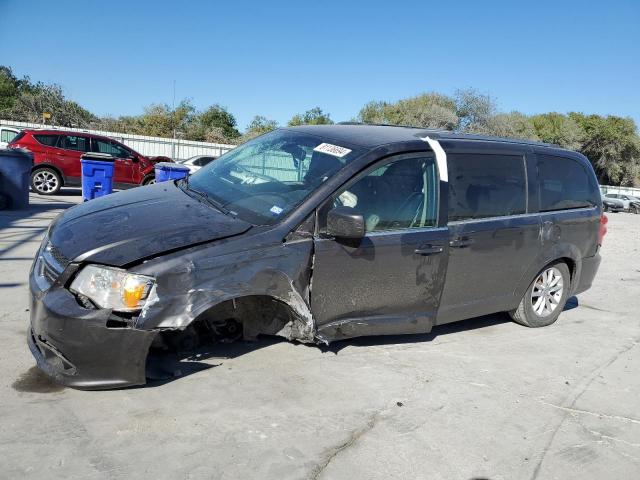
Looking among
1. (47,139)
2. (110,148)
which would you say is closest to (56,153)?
(47,139)

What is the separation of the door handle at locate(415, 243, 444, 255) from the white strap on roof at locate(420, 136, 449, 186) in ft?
1.82

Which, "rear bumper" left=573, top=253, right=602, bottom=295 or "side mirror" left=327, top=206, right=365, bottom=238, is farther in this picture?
"rear bumper" left=573, top=253, right=602, bottom=295

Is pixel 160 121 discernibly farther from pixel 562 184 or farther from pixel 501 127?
pixel 562 184

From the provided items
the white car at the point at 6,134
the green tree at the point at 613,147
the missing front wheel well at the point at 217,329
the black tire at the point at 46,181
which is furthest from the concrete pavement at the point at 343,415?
the green tree at the point at 613,147

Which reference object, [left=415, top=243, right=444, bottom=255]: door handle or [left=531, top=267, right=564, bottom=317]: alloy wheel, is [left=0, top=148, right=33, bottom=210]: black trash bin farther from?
[left=531, top=267, right=564, bottom=317]: alloy wheel

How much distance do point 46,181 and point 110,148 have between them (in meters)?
1.83

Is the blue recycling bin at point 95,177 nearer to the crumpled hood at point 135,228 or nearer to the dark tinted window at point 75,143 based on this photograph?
the dark tinted window at point 75,143

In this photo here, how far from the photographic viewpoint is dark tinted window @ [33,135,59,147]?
1326cm

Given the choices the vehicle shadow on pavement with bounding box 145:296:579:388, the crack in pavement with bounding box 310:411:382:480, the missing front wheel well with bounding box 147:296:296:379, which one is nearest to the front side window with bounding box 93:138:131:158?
the vehicle shadow on pavement with bounding box 145:296:579:388

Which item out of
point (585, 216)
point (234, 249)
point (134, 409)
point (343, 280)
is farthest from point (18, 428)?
point (585, 216)

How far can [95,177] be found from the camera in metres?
10.9

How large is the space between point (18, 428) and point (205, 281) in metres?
1.24

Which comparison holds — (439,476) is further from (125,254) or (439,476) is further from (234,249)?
(125,254)

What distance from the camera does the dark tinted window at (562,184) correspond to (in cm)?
523
